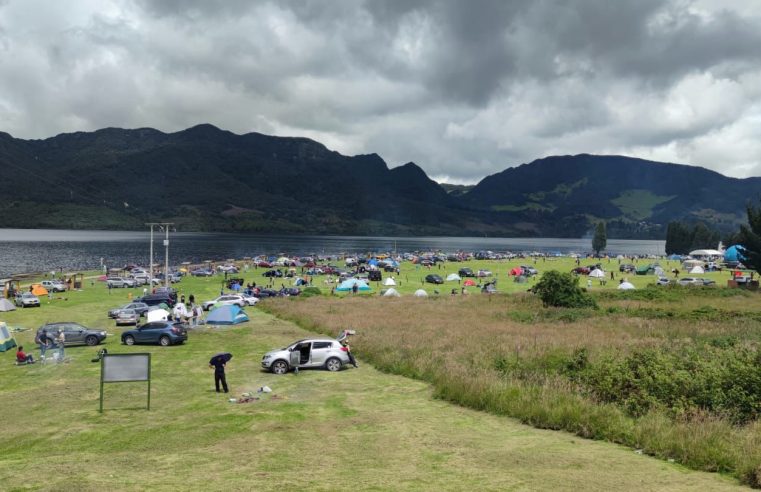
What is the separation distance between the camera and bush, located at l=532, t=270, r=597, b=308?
170ft

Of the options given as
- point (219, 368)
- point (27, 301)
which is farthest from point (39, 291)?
point (219, 368)

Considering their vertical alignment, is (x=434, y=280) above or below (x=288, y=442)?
below

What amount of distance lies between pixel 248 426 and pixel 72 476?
18.7 ft

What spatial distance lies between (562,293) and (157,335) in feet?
122

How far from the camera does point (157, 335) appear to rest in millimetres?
34875

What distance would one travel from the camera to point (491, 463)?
Answer: 14211mm

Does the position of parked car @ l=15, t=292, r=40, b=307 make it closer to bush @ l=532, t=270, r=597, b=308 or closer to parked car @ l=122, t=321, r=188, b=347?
parked car @ l=122, t=321, r=188, b=347

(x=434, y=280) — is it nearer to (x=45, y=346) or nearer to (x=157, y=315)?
(x=157, y=315)

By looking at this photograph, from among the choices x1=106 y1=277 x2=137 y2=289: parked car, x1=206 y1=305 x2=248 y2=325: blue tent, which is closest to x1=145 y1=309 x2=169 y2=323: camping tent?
x1=206 y1=305 x2=248 y2=325: blue tent

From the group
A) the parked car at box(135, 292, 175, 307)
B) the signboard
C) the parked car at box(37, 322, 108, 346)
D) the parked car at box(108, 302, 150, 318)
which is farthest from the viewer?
the parked car at box(135, 292, 175, 307)

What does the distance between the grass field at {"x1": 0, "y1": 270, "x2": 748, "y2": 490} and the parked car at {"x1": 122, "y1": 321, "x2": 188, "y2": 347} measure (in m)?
7.94

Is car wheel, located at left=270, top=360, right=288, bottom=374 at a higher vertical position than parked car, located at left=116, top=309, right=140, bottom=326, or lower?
higher

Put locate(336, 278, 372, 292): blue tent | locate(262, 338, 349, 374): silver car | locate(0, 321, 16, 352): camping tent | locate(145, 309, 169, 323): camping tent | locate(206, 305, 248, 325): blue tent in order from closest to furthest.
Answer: locate(262, 338, 349, 374): silver car
locate(0, 321, 16, 352): camping tent
locate(145, 309, 169, 323): camping tent
locate(206, 305, 248, 325): blue tent
locate(336, 278, 372, 292): blue tent

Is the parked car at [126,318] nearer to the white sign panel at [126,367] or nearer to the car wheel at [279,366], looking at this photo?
the car wheel at [279,366]
